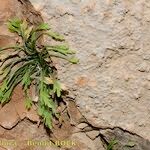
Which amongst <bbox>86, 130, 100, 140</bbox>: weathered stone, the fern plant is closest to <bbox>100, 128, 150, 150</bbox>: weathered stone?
<bbox>86, 130, 100, 140</bbox>: weathered stone

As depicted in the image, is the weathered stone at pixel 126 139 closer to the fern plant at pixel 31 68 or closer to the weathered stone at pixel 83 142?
the weathered stone at pixel 83 142

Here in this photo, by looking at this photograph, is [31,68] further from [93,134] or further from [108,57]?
[93,134]

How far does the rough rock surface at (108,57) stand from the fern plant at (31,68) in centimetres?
13

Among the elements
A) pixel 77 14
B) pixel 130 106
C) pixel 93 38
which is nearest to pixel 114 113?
pixel 130 106

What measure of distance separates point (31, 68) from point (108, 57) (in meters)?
0.73

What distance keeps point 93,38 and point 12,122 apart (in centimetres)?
109

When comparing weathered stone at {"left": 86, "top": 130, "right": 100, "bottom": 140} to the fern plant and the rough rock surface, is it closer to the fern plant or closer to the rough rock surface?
the rough rock surface

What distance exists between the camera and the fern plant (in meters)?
3.05

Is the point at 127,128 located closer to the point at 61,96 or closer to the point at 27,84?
the point at 61,96

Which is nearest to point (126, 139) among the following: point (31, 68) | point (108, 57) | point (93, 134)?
point (93, 134)

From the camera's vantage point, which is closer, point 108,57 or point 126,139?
point 108,57

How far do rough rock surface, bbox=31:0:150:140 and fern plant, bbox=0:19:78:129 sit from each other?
0.13m

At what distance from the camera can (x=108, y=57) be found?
2994 millimetres

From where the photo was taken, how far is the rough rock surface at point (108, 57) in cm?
293
